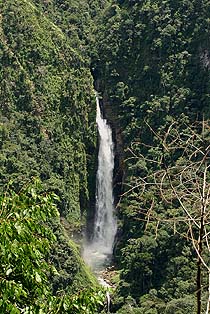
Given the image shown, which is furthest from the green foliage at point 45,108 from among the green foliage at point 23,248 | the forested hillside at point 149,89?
the green foliage at point 23,248

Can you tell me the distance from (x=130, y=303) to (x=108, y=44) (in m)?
17.1

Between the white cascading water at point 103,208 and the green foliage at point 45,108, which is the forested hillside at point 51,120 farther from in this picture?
the white cascading water at point 103,208

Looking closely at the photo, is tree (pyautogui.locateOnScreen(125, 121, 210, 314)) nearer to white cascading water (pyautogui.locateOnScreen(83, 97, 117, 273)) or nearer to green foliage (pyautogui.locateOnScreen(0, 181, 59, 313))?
green foliage (pyautogui.locateOnScreen(0, 181, 59, 313))

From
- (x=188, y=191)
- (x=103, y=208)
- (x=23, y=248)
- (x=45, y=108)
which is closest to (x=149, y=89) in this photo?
(x=45, y=108)

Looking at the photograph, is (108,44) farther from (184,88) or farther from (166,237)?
(166,237)

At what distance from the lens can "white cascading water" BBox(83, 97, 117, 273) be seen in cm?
2762

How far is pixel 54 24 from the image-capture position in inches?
1396

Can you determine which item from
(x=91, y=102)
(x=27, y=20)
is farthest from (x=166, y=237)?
(x=27, y=20)

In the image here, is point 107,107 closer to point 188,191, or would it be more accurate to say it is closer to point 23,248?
point 23,248

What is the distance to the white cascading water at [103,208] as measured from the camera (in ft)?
90.6

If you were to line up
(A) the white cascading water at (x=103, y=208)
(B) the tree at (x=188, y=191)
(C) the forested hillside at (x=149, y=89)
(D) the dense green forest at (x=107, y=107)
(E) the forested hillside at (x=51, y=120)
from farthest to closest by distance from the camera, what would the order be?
(A) the white cascading water at (x=103, y=208), (E) the forested hillside at (x=51, y=120), (D) the dense green forest at (x=107, y=107), (C) the forested hillside at (x=149, y=89), (B) the tree at (x=188, y=191)

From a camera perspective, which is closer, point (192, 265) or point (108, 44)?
point (192, 265)

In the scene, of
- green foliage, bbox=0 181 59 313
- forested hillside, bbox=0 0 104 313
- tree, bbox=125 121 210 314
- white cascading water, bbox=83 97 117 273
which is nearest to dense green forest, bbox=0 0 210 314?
forested hillside, bbox=0 0 104 313

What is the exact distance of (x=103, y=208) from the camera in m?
29.4
